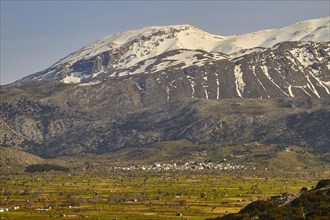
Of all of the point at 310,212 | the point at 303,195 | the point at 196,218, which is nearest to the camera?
the point at 310,212

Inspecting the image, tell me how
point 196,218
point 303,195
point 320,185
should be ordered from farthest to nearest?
point 196,218
point 320,185
point 303,195

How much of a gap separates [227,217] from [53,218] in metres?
110

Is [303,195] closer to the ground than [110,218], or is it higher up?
higher up

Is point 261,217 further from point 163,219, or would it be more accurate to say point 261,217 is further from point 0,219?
point 0,219

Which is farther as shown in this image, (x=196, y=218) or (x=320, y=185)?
(x=196, y=218)

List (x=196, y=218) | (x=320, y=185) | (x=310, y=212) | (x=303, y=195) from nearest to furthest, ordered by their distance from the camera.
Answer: (x=310, y=212), (x=303, y=195), (x=320, y=185), (x=196, y=218)

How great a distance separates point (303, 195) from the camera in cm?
8594

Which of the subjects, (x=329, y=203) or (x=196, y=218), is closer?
(x=329, y=203)

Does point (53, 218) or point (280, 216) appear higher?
point (280, 216)

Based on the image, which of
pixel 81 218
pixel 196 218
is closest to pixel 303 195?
pixel 196 218

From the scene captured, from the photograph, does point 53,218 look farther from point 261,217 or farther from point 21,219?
point 261,217

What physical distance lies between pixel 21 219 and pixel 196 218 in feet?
158

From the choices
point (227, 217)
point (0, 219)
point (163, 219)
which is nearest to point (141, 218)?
point (163, 219)

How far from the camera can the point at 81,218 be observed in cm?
19288
